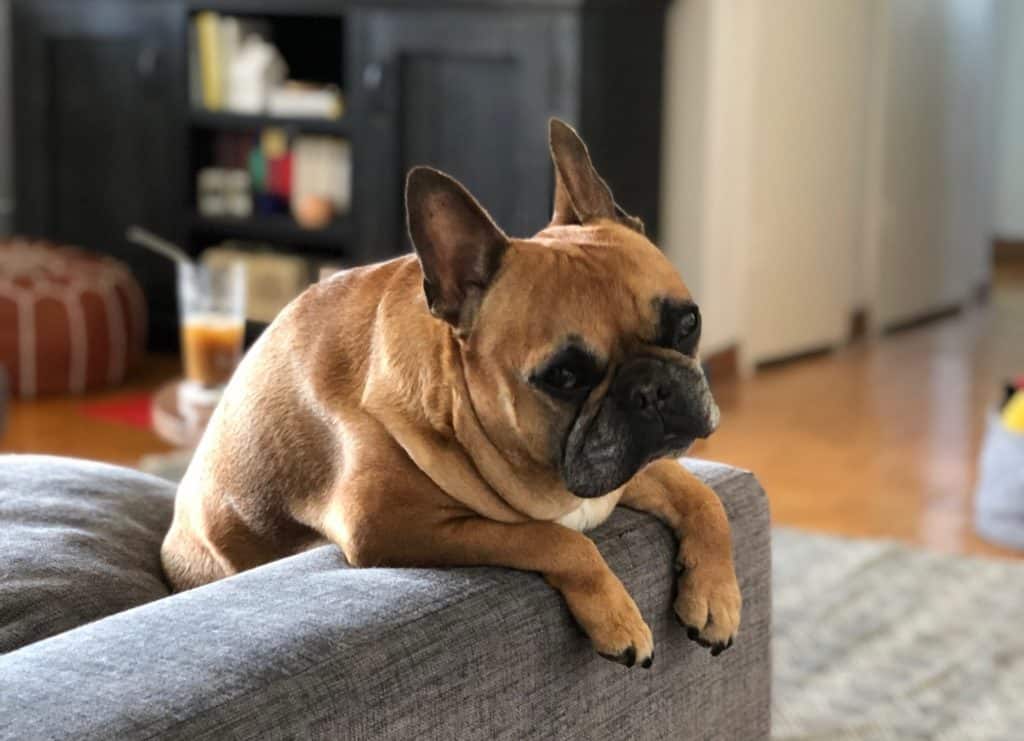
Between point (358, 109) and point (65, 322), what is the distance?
1.04m

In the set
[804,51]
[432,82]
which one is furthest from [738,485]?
[804,51]

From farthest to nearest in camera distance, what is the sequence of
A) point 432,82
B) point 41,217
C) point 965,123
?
1. point 965,123
2. point 41,217
3. point 432,82

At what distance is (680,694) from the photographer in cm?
128

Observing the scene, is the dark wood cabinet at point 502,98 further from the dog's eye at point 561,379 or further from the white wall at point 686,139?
the dog's eye at point 561,379

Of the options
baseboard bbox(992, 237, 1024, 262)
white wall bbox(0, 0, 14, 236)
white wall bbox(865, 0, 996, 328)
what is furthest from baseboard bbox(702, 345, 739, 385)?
baseboard bbox(992, 237, 1024, 262)

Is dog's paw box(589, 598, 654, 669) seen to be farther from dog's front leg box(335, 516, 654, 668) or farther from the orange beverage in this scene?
the orange beverage

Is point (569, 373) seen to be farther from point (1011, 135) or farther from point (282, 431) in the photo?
point (1011, 135)

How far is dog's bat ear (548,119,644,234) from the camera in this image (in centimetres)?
127

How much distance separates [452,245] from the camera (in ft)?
3.81

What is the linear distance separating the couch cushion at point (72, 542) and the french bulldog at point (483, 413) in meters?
0.10

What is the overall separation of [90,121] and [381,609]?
14.5 ft

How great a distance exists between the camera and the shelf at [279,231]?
15.9 ft

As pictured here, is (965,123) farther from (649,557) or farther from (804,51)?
(649,557)

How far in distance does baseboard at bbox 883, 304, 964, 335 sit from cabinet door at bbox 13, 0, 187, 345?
2.67 metres
